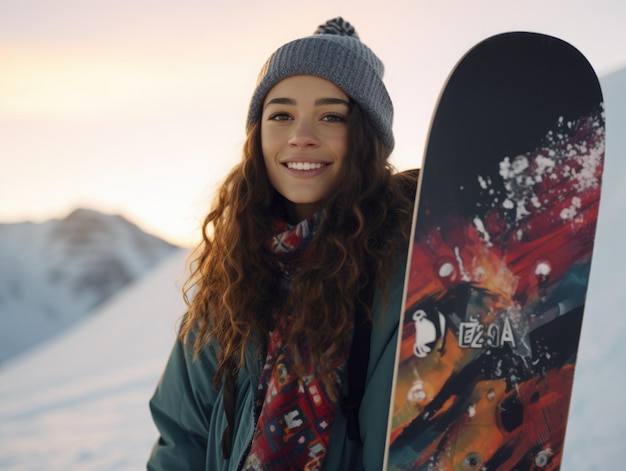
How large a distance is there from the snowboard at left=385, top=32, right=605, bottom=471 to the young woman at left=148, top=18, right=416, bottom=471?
0.08m

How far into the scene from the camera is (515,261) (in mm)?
1472

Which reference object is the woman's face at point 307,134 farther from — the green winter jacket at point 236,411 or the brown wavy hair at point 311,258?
the green winter jacket at point 236,411

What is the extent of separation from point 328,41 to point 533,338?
0.86 metres

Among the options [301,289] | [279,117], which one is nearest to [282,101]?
[279,117]

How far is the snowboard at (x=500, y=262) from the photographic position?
1.40 m

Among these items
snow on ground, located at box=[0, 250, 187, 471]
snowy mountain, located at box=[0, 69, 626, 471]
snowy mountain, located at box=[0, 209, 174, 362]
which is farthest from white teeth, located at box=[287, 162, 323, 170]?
snowy mountain, located at box=[0, 209, 174, 362]

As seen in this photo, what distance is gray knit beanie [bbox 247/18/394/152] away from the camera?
4.96 ft

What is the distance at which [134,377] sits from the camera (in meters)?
7.00

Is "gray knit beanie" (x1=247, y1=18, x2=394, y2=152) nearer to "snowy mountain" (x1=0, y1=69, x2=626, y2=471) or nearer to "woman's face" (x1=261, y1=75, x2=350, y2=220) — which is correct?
"woman's face" (x1=261, y1=75, x2=350, y2=220)

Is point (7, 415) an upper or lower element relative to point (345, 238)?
lower

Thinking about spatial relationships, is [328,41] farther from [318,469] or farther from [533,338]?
[318,469]

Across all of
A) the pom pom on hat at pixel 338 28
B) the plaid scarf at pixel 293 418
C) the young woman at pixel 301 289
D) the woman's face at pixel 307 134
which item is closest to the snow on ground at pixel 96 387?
the young woman at pixel 301 289

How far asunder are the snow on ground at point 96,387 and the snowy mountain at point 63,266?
965 centimetres

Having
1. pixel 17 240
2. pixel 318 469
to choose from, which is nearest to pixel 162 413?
pixel 318 469
